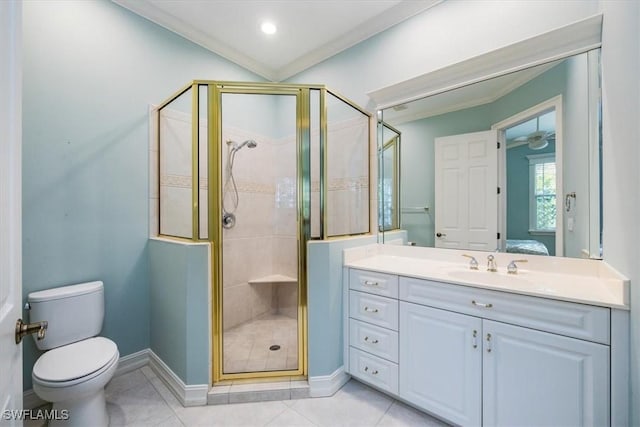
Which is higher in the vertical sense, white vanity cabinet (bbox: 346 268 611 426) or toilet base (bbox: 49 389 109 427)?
white vanity cabinet (bbox: 346 268 611 426)

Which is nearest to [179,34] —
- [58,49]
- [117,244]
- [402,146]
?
[58,49]

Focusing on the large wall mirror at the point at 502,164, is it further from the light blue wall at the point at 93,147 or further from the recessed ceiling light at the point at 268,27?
the light blue wall at the point at 93,147

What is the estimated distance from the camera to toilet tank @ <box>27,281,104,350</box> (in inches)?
64.0

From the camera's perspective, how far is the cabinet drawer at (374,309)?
1.71m

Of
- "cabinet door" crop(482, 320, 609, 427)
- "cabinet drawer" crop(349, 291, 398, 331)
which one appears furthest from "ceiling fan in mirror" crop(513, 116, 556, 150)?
"cabinet drawer" crop(349, 291, 398, 331)

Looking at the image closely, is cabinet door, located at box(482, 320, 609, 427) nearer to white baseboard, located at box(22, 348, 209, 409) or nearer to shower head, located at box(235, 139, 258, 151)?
white baseboard, located at box(22, 348, 209, 409)

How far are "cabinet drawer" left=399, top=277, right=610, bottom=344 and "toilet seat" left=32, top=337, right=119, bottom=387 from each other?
175 centimetres

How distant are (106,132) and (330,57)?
2.00m

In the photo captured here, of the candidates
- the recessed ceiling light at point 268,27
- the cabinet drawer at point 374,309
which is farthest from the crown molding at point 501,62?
the cabinet drawer at point 374,309

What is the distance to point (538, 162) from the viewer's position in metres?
1.68

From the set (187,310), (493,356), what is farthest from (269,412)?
(493,356)

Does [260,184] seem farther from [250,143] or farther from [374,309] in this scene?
[374,309]

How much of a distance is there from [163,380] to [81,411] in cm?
56

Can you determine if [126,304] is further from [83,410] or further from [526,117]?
[526,117]
